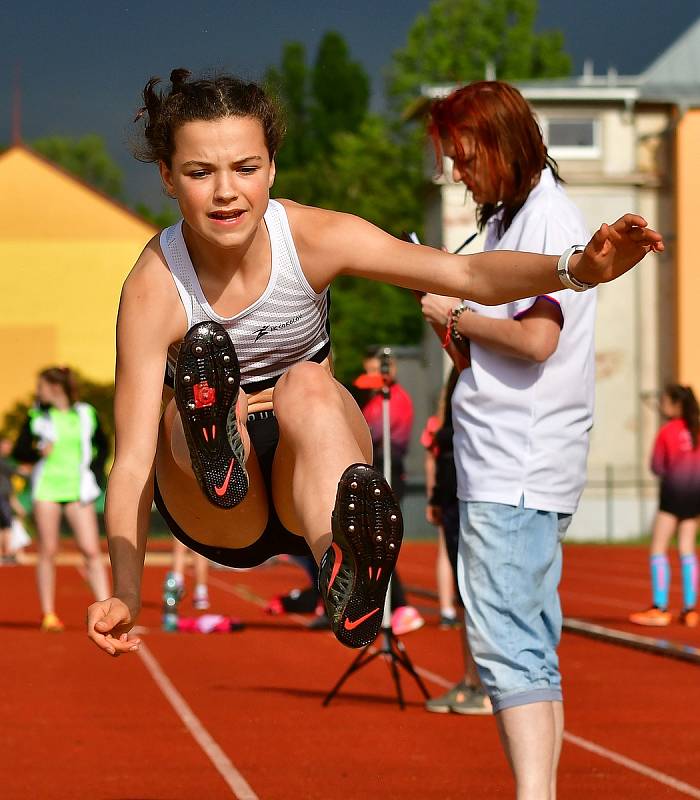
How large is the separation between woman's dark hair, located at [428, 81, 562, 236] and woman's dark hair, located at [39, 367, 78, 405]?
8.00 meters

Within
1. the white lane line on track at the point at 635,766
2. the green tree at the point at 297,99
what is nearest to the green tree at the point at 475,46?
the green tree at the point at 297,99

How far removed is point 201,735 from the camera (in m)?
7.35

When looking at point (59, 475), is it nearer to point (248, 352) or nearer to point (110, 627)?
point (248, 352)

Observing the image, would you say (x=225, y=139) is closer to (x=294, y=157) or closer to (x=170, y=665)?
(x=170, y=665)

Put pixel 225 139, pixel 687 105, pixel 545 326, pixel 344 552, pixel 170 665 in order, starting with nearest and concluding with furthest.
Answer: pixel 344 552
pixel 225 139
pixel 545 326
pixel 170 665
pixel 687 105

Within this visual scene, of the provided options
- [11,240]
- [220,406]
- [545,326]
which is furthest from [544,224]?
[11,240]

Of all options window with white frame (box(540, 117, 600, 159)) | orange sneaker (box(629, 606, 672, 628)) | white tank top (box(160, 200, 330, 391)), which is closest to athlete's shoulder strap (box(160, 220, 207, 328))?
white tank top (box(160, 200, 330, 391))

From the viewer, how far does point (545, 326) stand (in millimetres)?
4402

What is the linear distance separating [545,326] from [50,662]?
21.6ft

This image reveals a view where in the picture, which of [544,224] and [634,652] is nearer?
[544,224]

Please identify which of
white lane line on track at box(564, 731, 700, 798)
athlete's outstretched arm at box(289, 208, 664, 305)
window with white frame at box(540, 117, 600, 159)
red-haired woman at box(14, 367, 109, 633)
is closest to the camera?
athlete's outstretched arm at box(289, 208, 664, 305)

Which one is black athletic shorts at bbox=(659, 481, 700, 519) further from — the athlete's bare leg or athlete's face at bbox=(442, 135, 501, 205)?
the athlete's bare leg

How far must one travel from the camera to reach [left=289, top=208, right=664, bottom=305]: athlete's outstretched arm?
3603mm

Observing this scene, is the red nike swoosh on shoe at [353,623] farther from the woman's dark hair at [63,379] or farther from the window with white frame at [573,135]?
the window with white frame at [573,135]
